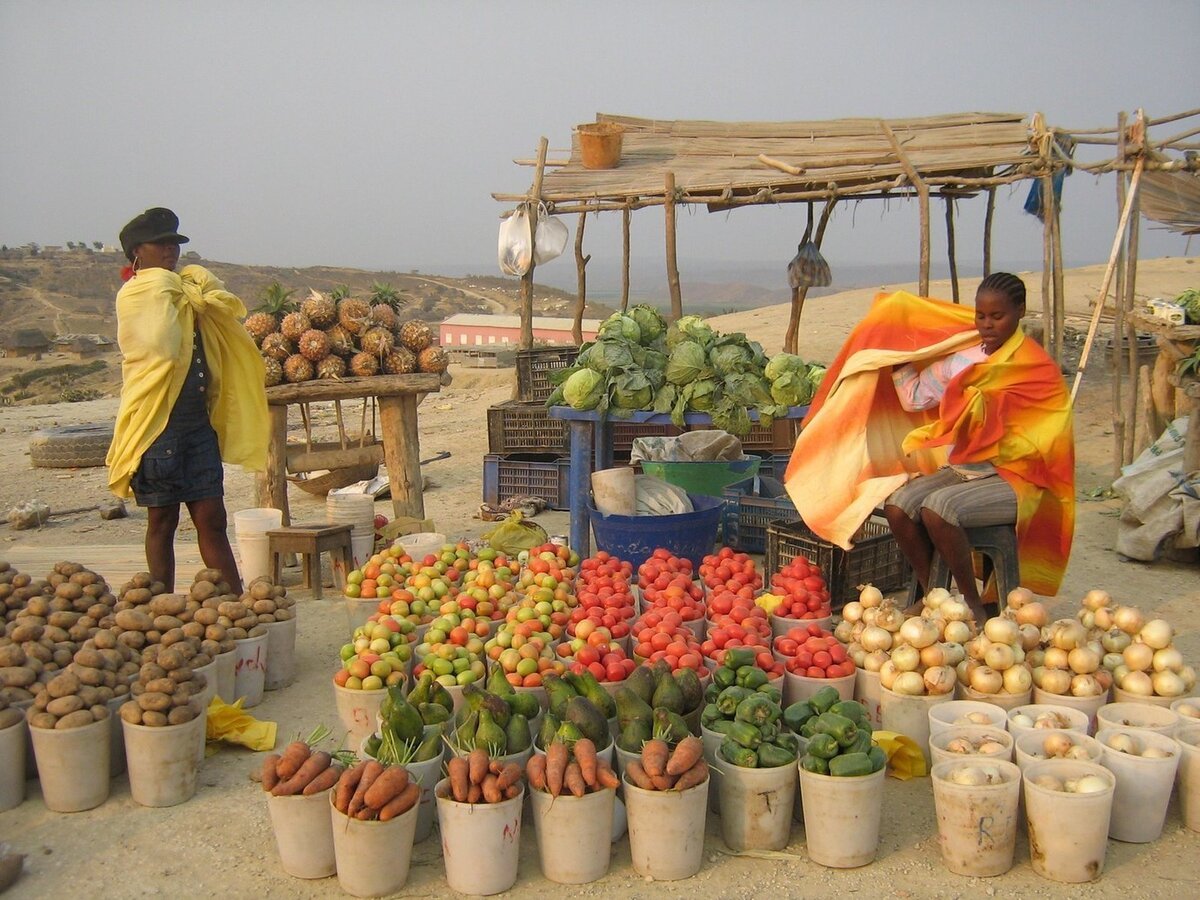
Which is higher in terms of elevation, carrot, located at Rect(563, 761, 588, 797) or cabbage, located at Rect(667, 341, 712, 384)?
cabbage, located at Rect(667, 341, 712, 384)

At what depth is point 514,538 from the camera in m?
7.18

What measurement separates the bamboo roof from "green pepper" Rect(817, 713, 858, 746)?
712 centimetres

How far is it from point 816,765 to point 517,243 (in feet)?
25.9

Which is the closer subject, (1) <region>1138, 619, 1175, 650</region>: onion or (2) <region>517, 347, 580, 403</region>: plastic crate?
(1) <region>1138, 619, 1175, 650</region>: onion

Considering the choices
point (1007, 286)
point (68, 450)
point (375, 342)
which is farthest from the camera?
point (68, 450)

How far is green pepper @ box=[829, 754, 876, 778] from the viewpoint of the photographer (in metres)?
3.45

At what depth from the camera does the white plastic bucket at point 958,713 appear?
390 cm

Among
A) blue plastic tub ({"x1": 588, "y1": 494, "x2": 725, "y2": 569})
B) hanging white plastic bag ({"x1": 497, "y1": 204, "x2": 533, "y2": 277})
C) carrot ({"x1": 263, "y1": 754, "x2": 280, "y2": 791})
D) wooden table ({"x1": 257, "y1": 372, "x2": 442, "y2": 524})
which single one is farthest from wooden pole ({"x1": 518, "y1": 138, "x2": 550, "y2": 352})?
carrot ({"x1": 263, "y1": 754, "x2": 280, "y2": 791})

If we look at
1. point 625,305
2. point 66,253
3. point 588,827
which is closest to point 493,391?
point 625,305

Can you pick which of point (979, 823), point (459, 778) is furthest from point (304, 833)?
point (979, 823)

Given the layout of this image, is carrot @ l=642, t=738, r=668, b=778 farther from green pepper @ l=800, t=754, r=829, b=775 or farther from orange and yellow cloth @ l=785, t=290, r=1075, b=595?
orange and yellow cloth @ l=785, t=290, r=1075, b=595

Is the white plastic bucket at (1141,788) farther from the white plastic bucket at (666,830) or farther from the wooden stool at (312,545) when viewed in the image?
the wooden stool at (312,545)

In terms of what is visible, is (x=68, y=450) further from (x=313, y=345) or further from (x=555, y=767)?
(x=555, y=767)

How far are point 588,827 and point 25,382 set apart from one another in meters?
24.0
